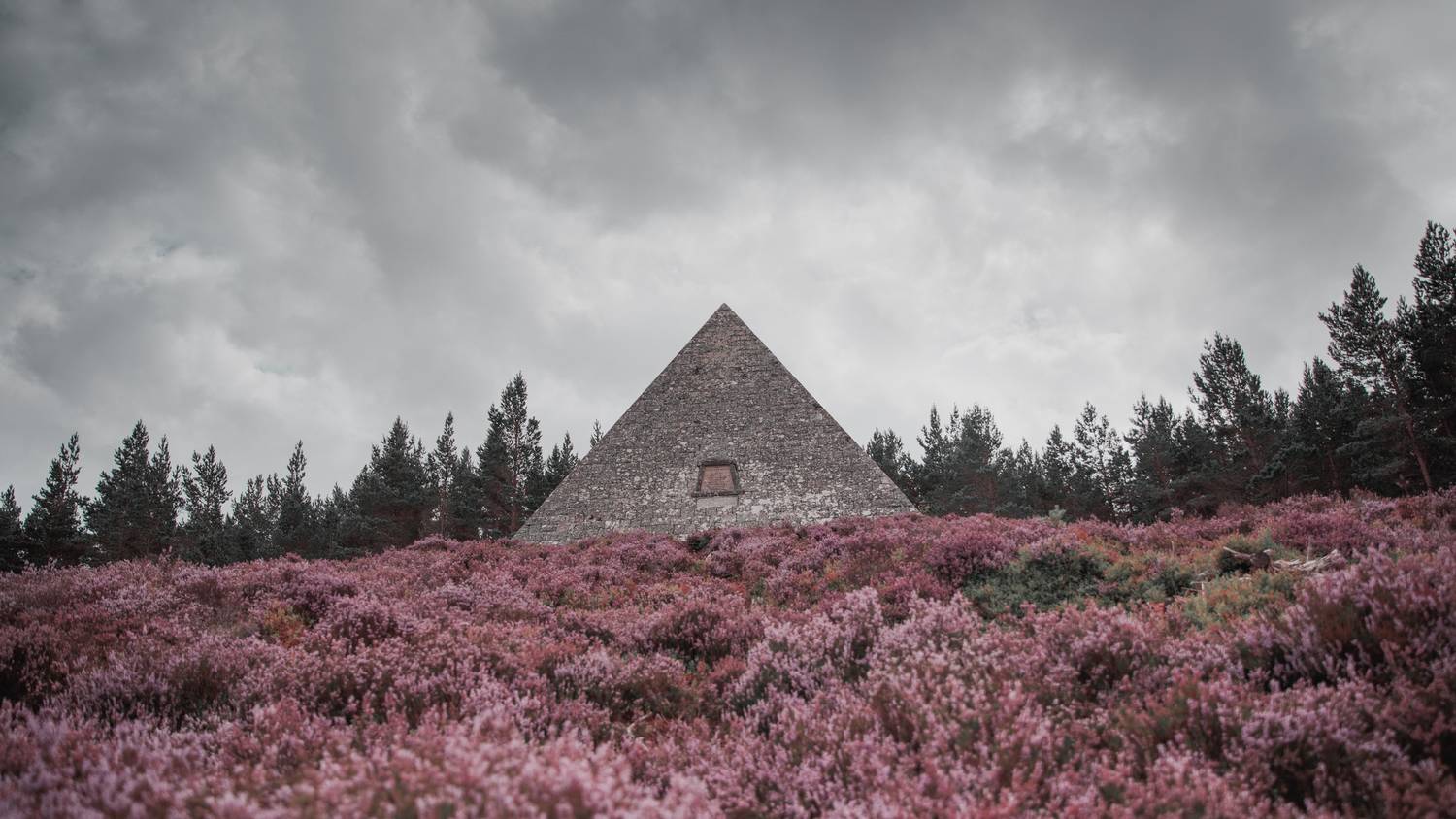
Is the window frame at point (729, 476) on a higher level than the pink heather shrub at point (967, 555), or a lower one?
higher

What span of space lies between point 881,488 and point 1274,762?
1295 centimetres

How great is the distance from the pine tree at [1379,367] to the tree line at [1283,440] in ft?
0.18

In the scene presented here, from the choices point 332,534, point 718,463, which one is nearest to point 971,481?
point 718,463

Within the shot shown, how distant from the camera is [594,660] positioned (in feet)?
15.9

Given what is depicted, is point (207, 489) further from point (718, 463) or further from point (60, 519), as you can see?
point (718, 463)

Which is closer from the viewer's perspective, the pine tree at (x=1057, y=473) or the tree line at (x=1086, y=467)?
the tree line at (x=1086, y=467)

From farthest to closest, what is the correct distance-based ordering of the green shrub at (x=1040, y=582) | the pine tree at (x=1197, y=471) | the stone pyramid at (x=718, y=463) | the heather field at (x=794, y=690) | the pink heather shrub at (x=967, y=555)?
the pine tree at (x=1197, y=471)
the stone pyramid at (x=718, y=463)
the pink heather shrub at (x=967, y=555)
the green shrub at (x=1040, y=582)
the heather field at (x=794, y=690)

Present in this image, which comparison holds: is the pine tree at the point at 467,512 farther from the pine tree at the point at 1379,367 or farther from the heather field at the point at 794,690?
the pine tree at the point at 1379,367

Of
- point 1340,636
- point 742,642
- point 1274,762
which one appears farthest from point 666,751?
point 1340,636

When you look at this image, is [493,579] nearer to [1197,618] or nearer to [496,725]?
[496,725]

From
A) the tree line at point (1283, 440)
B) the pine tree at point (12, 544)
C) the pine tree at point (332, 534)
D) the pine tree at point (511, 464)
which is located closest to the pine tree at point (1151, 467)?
the tree line at point (1283, 440)

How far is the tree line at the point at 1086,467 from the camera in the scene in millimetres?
28266

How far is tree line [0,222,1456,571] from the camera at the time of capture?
92.7 ft

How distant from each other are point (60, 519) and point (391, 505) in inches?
910
